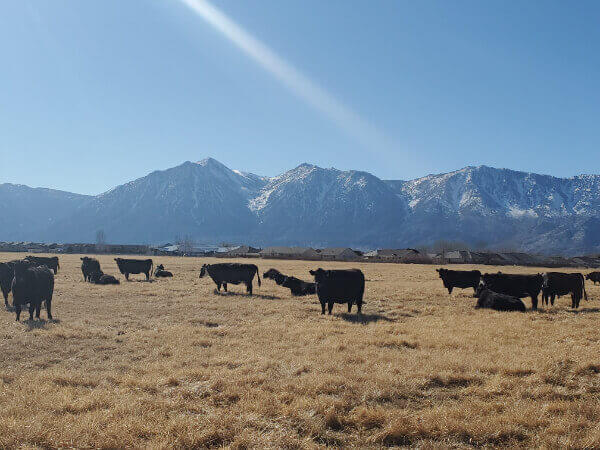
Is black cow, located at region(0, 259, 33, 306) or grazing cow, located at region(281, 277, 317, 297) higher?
black cow, located at region(0, 259, 33, 306)

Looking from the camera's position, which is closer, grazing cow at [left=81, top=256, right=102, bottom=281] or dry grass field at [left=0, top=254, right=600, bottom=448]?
dry grass field at [left=0, top=254, right=600, bottom=448]

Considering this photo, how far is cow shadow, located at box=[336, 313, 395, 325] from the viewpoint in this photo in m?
16.4

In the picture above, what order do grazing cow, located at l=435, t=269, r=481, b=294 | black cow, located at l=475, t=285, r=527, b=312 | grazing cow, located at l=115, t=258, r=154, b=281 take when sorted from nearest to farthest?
black cow, located at l=475, t=285, r=527, b=312 < grazing cow, located at l=435, t=269, r=481, b=294 < grazing cow, located at l=115, t=258, r=154, b=281

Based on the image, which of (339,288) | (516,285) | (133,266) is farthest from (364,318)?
(133,266)

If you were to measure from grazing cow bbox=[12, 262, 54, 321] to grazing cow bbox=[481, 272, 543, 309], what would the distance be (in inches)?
807

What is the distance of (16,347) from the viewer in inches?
449

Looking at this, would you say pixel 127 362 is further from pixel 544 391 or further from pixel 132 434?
pixel 544 391

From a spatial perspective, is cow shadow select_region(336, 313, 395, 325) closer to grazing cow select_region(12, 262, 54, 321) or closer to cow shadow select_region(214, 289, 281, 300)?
cow shadow select_region(214, 289, 281, 300)

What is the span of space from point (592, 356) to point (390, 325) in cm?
626

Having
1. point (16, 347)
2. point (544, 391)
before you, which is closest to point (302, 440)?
point (544, 391)

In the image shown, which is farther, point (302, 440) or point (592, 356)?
point (592, 356)

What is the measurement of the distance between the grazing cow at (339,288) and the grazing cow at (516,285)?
26.4ft

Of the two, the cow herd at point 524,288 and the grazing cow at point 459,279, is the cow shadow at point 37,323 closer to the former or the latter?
the cow herd at point 524,288

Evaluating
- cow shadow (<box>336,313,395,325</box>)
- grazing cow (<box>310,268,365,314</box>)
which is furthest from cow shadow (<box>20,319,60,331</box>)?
cow shadow (<box>336,313,395,325</box>)
